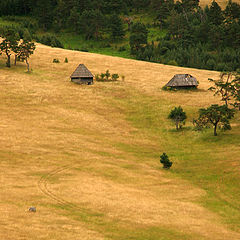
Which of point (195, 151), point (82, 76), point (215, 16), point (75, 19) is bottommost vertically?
point (195, 151)

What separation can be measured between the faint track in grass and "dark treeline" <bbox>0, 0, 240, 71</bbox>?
81.5 metres

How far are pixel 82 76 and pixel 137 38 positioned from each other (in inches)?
1918

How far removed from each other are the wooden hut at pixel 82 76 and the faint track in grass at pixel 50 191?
146ft

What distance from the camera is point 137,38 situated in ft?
450

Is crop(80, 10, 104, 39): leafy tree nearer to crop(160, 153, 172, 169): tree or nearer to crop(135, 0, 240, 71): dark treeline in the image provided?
crop(135, 0, 240, 71): dark treeline

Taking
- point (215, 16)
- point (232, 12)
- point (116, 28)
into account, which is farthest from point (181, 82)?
point (232, 12)

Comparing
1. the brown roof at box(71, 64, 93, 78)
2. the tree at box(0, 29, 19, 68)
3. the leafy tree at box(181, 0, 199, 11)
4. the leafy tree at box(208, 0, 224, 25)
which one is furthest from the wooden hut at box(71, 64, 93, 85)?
the leafy tree at box(181, 0, 199, 11)

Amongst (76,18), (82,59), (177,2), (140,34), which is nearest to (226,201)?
(82,59)

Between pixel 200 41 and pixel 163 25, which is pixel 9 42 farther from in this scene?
pixel 163 25

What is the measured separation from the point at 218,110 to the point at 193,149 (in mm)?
7682

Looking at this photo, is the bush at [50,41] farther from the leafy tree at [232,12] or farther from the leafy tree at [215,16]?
the leafy tree at [232,12]

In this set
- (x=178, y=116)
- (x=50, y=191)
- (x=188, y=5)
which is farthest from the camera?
(x=188, y=5)

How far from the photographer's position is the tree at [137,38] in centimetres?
13725

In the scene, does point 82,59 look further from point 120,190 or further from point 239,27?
point 120,190
